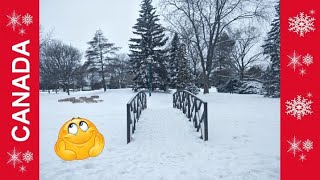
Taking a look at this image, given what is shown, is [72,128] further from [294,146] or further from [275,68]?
[275,68]

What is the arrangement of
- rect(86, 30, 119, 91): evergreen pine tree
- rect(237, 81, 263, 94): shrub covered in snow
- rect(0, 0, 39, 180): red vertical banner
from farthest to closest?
rect(86, 30, 119, 91): evergreen pine tree
rect(237, 81, 263, 94): shrub covered in snow
rect(0, 0, 39, 180): red vertical banner

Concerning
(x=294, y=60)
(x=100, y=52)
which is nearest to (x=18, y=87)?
(x=294, y=60)

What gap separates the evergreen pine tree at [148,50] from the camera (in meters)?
30.3

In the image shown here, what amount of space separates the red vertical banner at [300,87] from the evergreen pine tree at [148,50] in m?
27.4

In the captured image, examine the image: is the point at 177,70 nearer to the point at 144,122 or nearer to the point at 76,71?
the point at 76,71

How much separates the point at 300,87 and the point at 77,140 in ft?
8.18

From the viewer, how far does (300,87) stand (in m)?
2.75

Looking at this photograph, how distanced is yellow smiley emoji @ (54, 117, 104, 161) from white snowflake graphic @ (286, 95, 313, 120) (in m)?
2.19

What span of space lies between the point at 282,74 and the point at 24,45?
2780mm

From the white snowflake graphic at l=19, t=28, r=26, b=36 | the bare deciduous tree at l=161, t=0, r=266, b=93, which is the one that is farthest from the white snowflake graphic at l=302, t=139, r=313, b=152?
the bare deciduous tree at l=161, t=0, r=266, b=93

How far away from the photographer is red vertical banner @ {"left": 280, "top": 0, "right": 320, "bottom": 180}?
2719mm

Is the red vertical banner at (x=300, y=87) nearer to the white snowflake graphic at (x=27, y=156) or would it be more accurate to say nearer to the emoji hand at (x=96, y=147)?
the emoji hand at (x=96, y=147)

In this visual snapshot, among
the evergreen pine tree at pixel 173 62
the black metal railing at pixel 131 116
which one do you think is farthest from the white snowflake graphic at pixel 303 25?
the evergreen pine tree at pixel 173 62

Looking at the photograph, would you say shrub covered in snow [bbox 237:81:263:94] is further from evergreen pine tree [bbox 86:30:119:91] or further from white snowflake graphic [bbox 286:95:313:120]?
white snowflake graphic [bbox 286:95:313:120]
